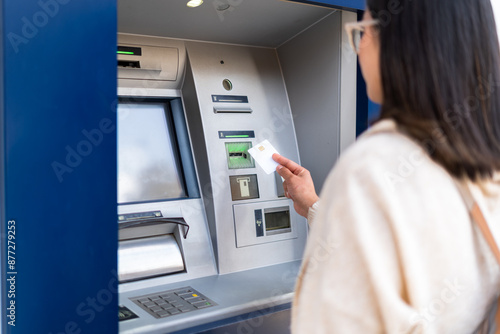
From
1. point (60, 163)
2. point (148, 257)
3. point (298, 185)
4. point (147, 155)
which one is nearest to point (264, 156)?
point (298, 185)

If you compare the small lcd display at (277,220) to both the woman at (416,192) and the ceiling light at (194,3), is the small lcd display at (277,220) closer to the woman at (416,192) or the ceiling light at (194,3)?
the ceiling light at (194,3)

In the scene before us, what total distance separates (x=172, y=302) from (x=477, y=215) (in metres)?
1.22

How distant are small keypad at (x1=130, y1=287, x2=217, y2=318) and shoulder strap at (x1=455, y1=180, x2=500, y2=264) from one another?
3.67 ft

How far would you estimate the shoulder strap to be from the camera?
0.75 m

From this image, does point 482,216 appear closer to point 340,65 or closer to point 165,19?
point 340,65

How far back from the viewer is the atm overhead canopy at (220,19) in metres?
1.75

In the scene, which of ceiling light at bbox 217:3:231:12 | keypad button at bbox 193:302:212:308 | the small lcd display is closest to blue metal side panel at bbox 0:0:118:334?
keypad button at bbox 193:302:212:308

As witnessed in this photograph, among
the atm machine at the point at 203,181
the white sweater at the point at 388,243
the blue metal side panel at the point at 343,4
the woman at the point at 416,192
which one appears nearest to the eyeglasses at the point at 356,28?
the woman at the point at 416,192

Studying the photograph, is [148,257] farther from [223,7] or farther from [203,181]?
[223,7]

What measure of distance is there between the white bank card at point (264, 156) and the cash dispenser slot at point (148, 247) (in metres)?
0.42

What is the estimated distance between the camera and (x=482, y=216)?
2.45 feet

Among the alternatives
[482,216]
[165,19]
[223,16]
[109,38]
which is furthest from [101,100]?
[482,216]

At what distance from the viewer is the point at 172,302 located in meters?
1.66

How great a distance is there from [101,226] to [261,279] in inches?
34.1
